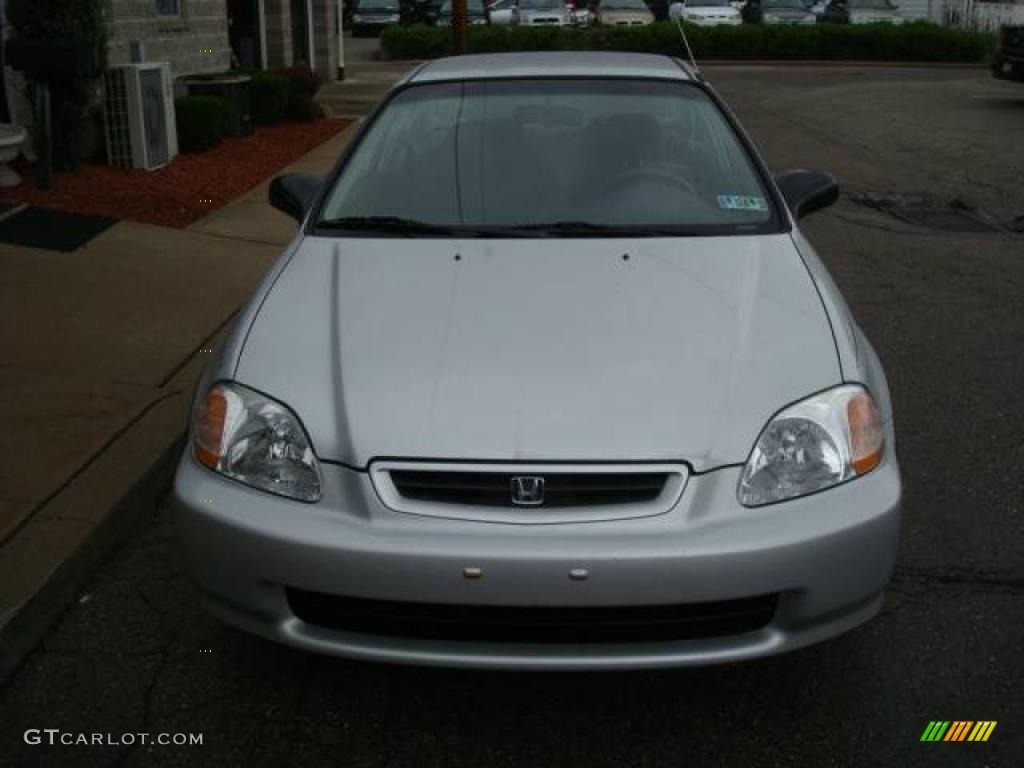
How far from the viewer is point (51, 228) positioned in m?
7.92

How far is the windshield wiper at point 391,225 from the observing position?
3947 millimetres

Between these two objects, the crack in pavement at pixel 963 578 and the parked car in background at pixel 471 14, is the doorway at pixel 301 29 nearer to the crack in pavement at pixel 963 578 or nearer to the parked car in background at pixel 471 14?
the parked car in background at pixel 471 14

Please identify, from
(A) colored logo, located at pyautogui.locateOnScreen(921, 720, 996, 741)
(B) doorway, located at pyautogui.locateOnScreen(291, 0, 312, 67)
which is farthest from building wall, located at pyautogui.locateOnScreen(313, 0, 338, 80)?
(A) colored logo, located at pyautogui.locateOnScreen(921, 720, 996, 741)

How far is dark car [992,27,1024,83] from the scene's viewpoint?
58.1 ft

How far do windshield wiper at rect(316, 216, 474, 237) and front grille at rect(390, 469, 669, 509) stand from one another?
4.29ft

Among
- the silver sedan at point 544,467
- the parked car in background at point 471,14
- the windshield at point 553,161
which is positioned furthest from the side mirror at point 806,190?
the parked car in background at point 471,14

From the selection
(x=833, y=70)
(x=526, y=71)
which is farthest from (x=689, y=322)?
(x=833, y=70)

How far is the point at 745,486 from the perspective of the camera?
2.81 metres

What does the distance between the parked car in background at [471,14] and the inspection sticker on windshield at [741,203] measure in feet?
91.8

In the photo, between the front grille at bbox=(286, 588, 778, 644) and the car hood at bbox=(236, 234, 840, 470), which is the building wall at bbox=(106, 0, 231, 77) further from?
the front grille at bbox=(286, 588, 778, 644)

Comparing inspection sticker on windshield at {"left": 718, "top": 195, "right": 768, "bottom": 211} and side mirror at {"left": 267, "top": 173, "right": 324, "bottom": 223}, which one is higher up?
inspection sticker on windshield at {"left": 718, "top": 195, "right": 768, "bottom": 211}

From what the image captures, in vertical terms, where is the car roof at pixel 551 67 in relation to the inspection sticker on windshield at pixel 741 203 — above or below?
above

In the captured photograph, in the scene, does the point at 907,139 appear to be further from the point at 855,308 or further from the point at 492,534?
the point at 492,534

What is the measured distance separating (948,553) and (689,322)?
52.6 inches
